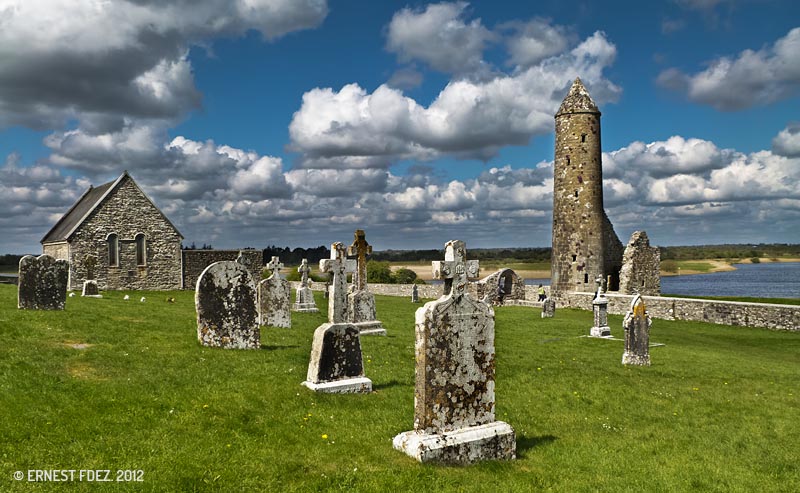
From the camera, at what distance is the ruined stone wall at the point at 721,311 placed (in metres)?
22.7

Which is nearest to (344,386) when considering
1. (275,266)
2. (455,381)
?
(455,381)

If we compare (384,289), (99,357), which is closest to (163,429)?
(99,357)

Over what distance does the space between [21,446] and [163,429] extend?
1.32 metres

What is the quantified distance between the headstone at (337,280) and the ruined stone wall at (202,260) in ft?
78.1

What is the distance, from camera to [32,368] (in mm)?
8031

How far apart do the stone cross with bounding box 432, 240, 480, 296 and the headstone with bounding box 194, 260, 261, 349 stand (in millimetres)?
5670

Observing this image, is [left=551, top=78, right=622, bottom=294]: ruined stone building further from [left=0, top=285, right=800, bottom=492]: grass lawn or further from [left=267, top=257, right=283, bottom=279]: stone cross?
[left=267, top=257, right=283, bottom=279]: stone cross

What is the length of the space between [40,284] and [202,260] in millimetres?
21927

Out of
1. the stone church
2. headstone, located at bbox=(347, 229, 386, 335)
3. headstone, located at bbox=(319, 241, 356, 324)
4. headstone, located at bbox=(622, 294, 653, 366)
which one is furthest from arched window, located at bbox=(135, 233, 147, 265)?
headstone, located at bbox=(622, 294, 653, 366)

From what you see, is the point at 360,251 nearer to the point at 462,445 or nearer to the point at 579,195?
the point at 462,445

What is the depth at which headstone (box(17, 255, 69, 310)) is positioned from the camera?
555 inches

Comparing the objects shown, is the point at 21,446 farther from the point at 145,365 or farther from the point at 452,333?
the point at 452,333

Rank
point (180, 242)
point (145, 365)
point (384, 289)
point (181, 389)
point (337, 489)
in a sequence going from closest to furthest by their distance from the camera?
point (337, 489)
point (181, 389)
point (145, 365)
point (180, 242)
point (384, 289)

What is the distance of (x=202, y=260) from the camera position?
1416 inches
